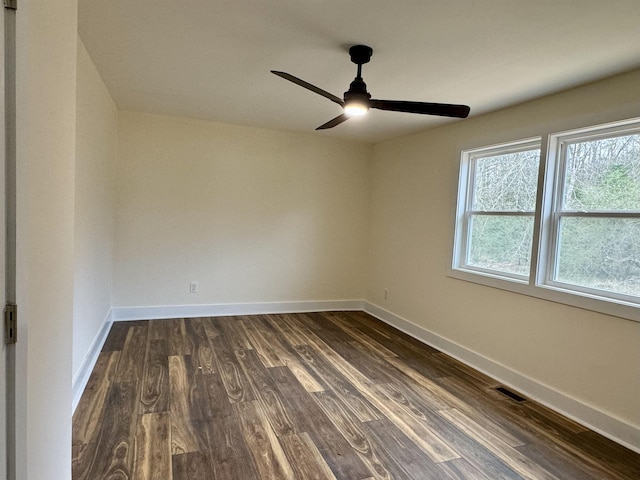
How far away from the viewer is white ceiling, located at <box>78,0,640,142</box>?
6.06 feet

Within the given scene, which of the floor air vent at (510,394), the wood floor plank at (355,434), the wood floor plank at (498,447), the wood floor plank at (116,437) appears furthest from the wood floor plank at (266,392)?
the floor air vent at (510,394)

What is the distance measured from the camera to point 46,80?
112 cm

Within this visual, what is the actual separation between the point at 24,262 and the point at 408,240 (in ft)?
13.0

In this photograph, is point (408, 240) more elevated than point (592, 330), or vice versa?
point (408, 240)

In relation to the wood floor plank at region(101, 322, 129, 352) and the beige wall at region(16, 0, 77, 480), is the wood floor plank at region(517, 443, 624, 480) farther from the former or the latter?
the wood floor plank at region(101, 322, 129, 352)

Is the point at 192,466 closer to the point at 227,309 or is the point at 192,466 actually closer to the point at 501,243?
the point at 227,309

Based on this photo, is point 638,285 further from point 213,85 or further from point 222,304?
point 222,304

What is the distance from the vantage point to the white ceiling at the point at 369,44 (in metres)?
1.85

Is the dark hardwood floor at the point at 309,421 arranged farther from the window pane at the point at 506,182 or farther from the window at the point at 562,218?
the window pane at the point at 506,182

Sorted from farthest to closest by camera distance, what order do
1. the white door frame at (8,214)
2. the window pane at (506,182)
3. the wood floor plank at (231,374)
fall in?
the window pane at (506,182) < the wood floor plank at (231,374) < the white door frame at (8,214)

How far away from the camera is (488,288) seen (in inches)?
132

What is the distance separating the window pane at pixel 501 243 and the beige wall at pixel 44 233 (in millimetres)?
3192

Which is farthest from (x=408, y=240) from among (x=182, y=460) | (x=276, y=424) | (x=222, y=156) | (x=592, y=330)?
(x=182, y=460)

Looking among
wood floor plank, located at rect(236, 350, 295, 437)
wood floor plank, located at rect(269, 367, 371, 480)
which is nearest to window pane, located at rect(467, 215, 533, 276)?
wood floor plank, located at rect(269, 367, 371, 480)
